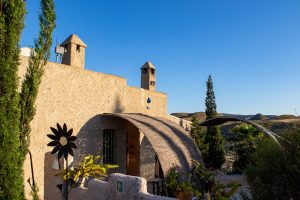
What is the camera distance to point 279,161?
6.32m

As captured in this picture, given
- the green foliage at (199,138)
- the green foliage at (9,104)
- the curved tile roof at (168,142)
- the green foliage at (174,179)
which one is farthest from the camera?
the green foliage at (199,138)

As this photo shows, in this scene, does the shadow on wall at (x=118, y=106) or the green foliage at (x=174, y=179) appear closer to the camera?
the green foliage at (x=174, y=179)

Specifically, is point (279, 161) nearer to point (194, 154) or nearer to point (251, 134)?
point (194, 154)

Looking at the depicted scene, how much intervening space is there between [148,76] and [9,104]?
12503 millimetres

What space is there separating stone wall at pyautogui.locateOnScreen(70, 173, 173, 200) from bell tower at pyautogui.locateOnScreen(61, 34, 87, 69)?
7.30 m

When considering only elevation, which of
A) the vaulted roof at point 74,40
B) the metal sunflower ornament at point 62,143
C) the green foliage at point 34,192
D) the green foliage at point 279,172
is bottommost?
the green foliage at point 34,192

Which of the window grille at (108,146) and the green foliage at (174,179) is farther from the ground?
the window grille at (108,146)

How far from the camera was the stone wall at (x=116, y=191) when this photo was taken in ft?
27.2

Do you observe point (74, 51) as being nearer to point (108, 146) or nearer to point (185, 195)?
point (108, 146)

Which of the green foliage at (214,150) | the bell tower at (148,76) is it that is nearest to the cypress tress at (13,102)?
the bell tower at (148,76)

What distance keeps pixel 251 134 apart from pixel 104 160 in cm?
1174

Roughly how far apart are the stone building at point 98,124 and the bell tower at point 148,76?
2118 millimetres

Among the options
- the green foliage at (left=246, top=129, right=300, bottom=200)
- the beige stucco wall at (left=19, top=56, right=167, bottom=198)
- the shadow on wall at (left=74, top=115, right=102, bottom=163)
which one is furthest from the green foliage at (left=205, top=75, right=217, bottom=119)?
the green foliage at (left=246, top=129, right=300, bottom=200)

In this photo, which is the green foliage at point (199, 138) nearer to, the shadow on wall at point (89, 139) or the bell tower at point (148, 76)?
the bell tower at point (148, 76)
